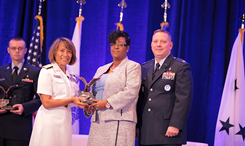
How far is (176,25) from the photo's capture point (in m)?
3.94

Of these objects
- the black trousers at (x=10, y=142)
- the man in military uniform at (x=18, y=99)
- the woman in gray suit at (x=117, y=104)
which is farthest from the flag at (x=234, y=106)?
the black trousers at (x=10, y=142)

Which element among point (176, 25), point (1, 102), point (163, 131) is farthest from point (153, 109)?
point (176, 25)

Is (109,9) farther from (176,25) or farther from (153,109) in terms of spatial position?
(153,109)

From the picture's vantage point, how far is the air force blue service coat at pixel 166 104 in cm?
224

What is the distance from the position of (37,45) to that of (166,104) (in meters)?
2.55

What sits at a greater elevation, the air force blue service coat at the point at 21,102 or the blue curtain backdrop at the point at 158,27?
the blue curtain backdrop at the point at 158,27

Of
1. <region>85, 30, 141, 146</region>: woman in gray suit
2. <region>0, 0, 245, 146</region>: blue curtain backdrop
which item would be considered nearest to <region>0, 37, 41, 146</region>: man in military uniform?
<region>85, 30, 141, 146</region>: woman in gray suit

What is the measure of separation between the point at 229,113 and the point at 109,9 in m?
2.66

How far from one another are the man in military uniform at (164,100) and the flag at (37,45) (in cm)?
215

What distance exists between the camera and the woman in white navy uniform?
220cm

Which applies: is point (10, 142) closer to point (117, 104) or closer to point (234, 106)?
point (117, 104)

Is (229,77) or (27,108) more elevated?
(229,77)

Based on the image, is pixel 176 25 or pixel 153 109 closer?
pixel 153 109

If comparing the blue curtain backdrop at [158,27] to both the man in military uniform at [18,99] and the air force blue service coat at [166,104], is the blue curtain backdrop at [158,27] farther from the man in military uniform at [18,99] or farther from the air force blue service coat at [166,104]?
the air force blue service coat at [166,104]
